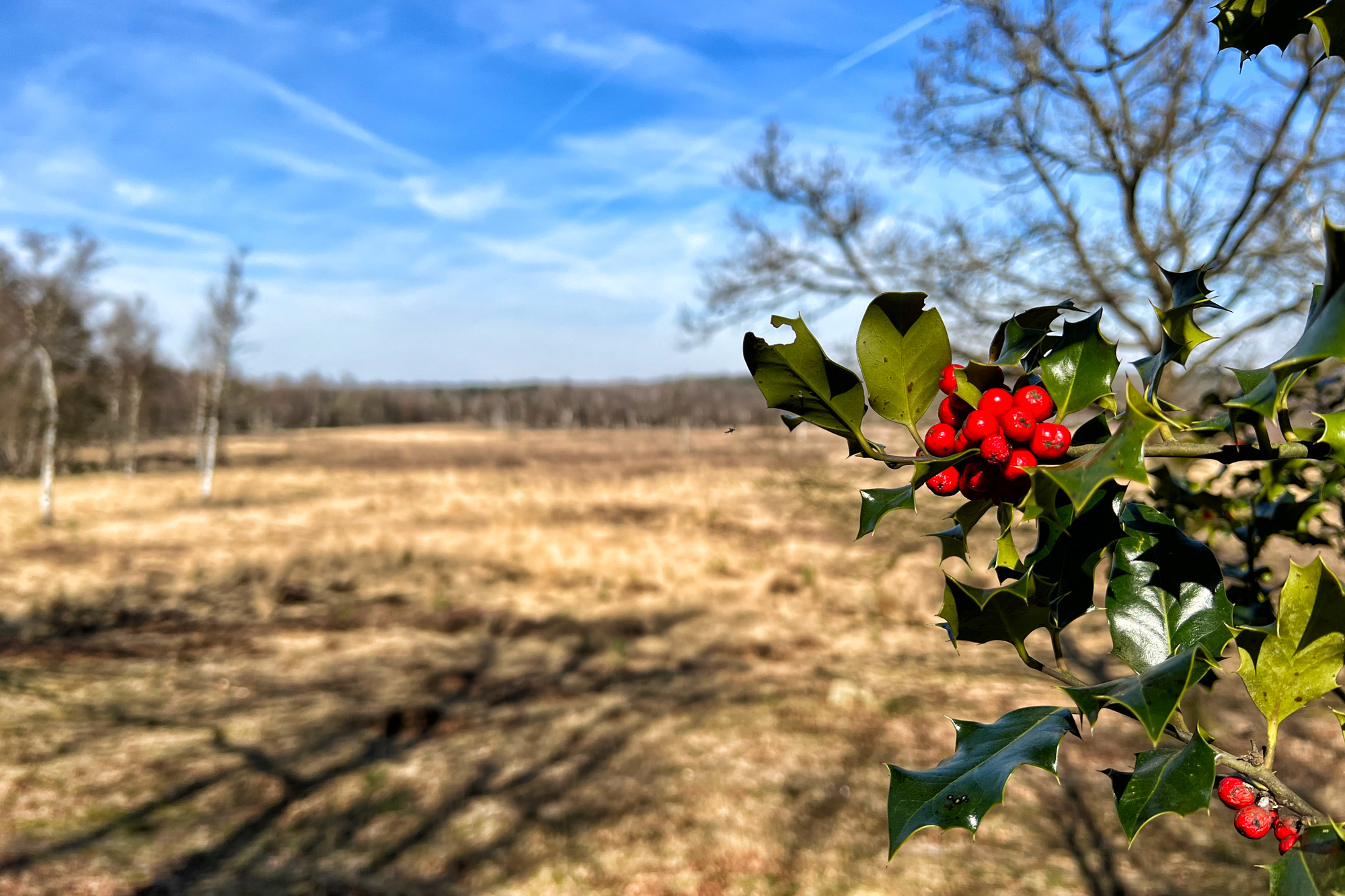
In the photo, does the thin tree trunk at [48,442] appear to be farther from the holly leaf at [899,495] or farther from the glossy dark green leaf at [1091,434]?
the glossy dark green leaf at [1091,434]

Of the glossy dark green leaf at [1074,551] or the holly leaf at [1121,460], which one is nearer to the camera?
the holly leaf at [1121,460]

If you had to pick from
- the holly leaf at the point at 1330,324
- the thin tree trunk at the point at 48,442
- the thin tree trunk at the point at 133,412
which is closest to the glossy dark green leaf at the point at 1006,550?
the holly leaf at the point at 1330,324

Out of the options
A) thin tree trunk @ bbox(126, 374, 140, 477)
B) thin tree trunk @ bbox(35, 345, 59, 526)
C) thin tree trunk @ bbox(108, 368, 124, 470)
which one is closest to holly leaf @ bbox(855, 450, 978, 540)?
thin tree trunk @ bbox(35, 345, 59, 526)

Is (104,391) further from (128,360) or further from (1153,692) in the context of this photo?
(1153,692)

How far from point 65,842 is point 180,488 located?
818 inches

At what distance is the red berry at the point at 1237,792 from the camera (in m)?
0.66

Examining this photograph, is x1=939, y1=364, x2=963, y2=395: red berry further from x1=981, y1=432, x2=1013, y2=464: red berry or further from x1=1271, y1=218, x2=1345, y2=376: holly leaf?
x1=1271, y1=218, x2=1345, y2=376: holly leaf

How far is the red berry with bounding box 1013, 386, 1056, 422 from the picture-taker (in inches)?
23.8

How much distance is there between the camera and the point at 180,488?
2236cm

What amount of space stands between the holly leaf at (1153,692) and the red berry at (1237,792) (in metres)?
0.16

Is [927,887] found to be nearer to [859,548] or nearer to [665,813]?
[665,813]

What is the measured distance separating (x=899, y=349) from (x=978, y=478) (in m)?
0.13

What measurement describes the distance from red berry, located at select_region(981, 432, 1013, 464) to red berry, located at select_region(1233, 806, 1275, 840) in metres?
0.37

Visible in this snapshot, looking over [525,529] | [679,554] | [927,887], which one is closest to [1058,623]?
[927,887]
